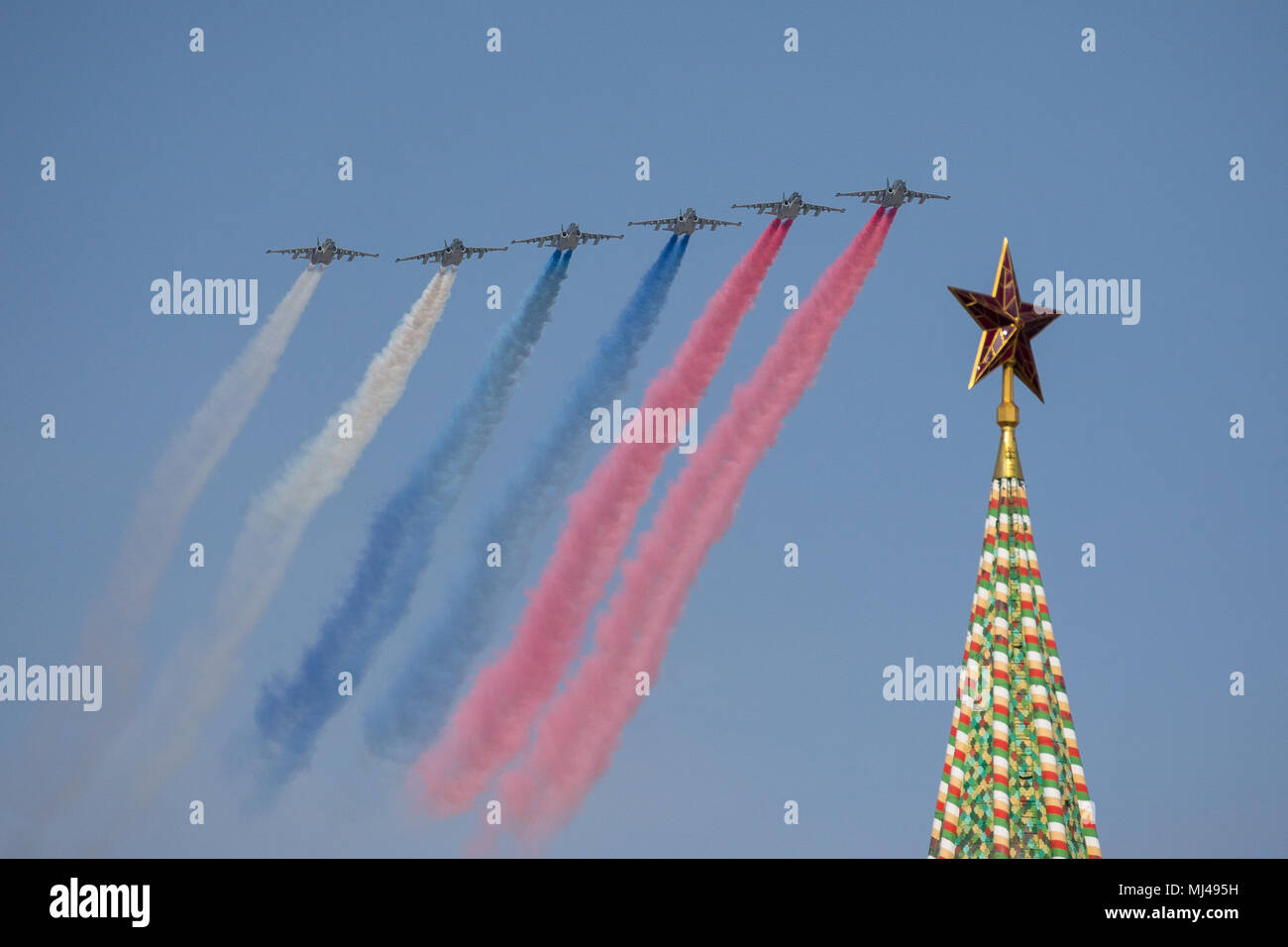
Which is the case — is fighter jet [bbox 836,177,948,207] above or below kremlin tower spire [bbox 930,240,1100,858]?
above

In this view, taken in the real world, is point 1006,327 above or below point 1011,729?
above

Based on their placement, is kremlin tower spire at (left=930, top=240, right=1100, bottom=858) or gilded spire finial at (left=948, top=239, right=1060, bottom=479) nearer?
kremlin tower spire at (left=930, top=240, right=1100, bottom=858)

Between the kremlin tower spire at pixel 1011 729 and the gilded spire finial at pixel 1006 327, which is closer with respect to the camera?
the kremlin tower spire at pixel 1011 729

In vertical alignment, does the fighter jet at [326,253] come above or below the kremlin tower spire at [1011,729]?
above

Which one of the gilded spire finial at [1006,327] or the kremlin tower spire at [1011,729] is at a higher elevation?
the gilded spire finial at [1006,327]

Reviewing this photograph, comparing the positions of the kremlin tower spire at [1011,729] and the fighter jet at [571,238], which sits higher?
the fighter jet at [571,238]
